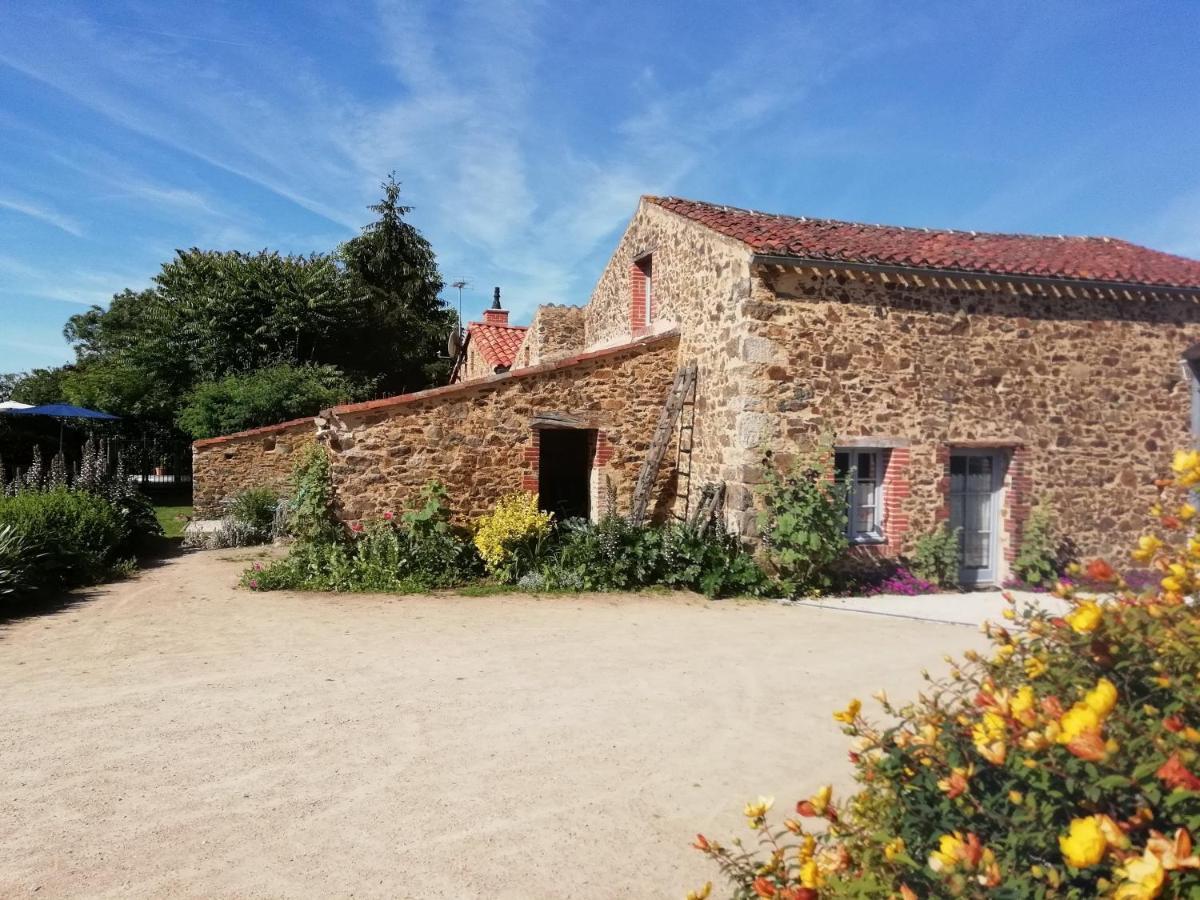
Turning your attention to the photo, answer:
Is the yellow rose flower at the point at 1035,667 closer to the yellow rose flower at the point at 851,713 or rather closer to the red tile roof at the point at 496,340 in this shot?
the yellow rose flower at the point at 851,713

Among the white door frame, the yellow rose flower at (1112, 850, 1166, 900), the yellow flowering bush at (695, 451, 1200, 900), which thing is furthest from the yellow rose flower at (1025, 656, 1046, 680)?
the white door frame

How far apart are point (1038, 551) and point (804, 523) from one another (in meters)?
3.50

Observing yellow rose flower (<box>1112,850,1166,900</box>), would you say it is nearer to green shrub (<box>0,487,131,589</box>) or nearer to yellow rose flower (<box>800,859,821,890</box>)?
yellow rose flower (<box>800,859,821,890</box>)

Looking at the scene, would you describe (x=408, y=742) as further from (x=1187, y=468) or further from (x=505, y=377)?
(x=505, y=377)

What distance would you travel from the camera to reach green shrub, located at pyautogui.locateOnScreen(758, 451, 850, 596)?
364 inches

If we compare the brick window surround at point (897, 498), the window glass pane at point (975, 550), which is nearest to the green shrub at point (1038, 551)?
the window glass pane at point (975, 550)

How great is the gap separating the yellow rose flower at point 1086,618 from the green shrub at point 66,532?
9.94 metres

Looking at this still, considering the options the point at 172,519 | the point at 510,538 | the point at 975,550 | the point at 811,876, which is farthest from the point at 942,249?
the point at 172,519

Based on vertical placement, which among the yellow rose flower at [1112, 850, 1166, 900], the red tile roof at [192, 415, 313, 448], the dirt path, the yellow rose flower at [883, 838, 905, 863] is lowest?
the dirt path

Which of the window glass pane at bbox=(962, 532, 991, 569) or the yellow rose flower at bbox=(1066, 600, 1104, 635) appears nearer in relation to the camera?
the yellow rose flower at bbox=(1066, 600, 1104, 635)

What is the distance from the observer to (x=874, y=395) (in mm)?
9961

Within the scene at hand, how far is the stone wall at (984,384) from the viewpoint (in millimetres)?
9672

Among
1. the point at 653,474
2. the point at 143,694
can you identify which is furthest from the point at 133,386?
the point at 143,694

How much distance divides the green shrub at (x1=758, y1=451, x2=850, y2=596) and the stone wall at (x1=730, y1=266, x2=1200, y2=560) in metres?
0.29
